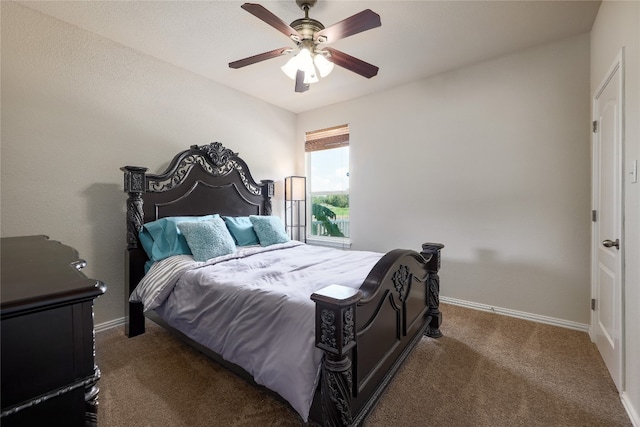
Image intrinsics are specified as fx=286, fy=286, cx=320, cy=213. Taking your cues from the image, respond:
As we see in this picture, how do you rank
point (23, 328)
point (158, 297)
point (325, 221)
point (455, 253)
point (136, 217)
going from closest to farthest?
point (23, 328)
point (158, 297)
point (136, 217)
point (455, 253)
point (325, 221)

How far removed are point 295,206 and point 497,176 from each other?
286 centimetres

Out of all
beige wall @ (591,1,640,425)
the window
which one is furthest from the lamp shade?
beige wall @ (591,1,640,425)

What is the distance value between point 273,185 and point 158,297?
224 centimetres

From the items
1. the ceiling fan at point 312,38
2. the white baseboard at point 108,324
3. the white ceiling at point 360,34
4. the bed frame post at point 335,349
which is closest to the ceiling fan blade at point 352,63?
the ceiling fan at point 312,38

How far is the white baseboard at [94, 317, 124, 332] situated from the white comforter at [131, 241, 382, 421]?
49 cm

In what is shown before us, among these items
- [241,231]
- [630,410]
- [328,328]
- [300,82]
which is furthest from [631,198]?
[241,231]

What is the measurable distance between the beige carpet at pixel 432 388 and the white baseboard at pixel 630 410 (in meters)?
0.03

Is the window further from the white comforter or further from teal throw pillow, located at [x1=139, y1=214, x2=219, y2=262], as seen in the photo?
teal throw pillow, located at [x1=139, y1=214, x2=219, y2=262]

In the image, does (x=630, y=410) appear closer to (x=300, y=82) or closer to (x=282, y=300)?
(x=282, y=300)

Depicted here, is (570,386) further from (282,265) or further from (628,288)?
(282,265)

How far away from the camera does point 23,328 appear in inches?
23.8

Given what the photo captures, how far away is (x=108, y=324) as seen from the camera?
267 cm

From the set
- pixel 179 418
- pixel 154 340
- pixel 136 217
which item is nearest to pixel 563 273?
pixel 179 418

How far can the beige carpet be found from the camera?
5.15 feet
